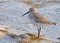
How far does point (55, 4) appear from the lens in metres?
14.5

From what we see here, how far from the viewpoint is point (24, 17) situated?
1154cm

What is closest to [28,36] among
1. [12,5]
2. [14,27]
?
[14,27]

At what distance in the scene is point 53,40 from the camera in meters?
8.12

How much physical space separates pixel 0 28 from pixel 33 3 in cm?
613

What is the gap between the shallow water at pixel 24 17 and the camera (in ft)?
29.6

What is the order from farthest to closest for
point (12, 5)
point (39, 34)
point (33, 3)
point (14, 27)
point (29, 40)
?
point (33, 3) → point (12, 5) → point (14, 27) → point (39, 34) → point (29, 40)

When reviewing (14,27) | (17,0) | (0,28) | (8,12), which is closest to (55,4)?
(17,0)

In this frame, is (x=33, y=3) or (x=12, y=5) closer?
(x=12, y=5)

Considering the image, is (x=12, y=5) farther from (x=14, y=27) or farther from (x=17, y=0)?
(x=14, y=27)

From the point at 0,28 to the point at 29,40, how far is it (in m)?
1.43

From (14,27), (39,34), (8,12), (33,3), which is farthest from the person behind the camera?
(33,3)

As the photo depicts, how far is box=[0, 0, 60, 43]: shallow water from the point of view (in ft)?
29.6

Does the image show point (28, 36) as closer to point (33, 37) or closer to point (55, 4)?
point (33, 37)

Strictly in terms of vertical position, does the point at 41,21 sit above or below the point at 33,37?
above
